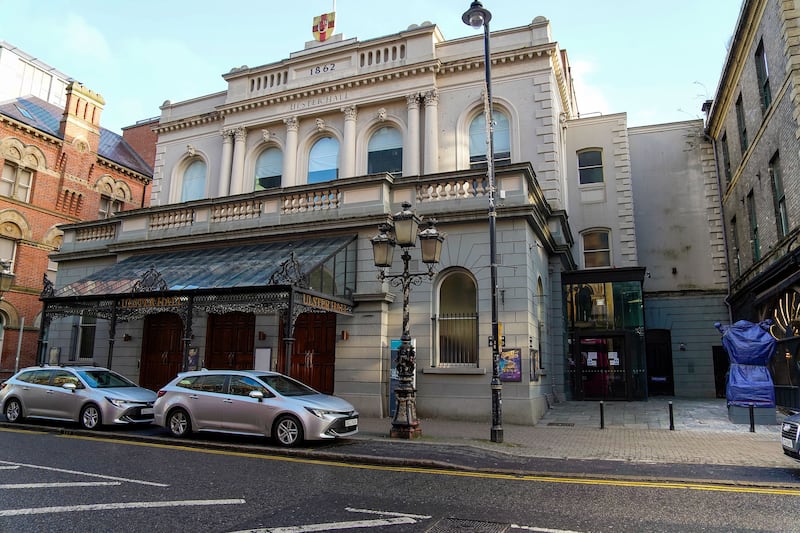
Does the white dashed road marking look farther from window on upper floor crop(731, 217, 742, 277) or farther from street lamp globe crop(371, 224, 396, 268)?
window on upper floor crop(731, 217, 742, 277)

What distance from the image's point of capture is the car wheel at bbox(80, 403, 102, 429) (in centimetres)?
1314

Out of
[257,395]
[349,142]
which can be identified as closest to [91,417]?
[257,395]

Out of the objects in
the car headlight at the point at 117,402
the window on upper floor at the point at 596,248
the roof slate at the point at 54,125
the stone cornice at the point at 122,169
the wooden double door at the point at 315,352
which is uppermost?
the roof slate at the point at 54,125

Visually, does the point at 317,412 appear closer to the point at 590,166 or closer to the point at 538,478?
the point at 538,478

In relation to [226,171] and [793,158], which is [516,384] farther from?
[226,171]

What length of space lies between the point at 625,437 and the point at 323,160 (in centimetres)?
1621

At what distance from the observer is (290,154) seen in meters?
23.6

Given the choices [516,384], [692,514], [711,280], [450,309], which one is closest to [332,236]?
[450,309]

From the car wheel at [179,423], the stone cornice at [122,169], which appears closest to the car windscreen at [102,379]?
the car wheel at [179,423]

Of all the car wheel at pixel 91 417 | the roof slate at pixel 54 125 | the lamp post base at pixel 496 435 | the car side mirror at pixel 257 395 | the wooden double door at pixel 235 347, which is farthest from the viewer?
the roof slate at pixel 54 125

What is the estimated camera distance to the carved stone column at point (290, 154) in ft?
76.8

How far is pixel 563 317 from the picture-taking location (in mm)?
20984

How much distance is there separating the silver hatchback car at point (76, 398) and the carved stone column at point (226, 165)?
38.0ft

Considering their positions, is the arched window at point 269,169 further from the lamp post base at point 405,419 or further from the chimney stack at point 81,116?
the chimney stack at point 81,116
